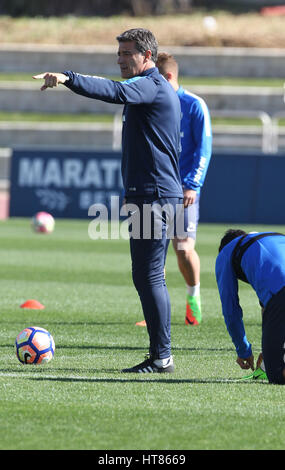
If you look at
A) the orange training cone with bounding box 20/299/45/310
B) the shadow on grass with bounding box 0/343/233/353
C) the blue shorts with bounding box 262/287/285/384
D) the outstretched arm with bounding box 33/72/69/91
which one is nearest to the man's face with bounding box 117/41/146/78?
the outstretched arm with bounding box 33/72/69/91

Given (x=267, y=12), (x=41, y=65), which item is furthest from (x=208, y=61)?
(x=267, y=12)

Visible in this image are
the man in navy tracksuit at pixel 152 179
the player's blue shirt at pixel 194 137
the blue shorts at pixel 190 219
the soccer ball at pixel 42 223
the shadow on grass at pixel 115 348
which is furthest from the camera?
the soccer ball at pixel 42 223

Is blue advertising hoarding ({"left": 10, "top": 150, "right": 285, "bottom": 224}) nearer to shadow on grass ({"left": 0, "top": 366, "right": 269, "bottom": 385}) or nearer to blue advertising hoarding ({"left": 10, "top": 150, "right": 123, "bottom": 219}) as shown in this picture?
blue advertising hoarding ({"left": 10, "top": 150, "right": 123, "bottom": 219})

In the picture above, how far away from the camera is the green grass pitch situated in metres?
4.84

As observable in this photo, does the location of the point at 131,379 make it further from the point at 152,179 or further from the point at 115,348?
the point at 115,348

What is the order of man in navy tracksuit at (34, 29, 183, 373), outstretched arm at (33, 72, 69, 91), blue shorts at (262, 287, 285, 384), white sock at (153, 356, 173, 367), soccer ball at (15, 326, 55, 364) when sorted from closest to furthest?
outstretched arm at (33, 72, 69, 91)
blue shorts at (262, 287, 285, 384)
man in navy tracksuit at (34, 29, 183, 373)
white sock at (153, 356, 173, 367)
soccer ball at (15, 326, 55, 364)

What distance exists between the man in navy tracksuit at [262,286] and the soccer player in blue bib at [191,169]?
2.97 metres

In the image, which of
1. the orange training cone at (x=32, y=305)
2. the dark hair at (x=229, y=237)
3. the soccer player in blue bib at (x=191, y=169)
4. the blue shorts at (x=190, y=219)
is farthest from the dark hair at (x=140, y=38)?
the orange training cone at (x=32, y=305)

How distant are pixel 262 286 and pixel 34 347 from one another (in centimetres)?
182

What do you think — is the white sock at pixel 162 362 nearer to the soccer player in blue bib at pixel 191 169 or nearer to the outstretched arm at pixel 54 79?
the outstretched arm at pixel 54 79

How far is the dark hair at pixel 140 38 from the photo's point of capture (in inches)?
Answer: 249

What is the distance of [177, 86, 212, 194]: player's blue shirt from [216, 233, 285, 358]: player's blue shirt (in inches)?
119

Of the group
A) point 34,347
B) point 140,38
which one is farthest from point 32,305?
point 140,38
